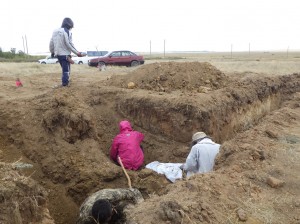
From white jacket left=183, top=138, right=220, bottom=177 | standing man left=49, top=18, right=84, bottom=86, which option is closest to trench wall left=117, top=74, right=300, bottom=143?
standing man left=49, top=18, right=84, bottom=86

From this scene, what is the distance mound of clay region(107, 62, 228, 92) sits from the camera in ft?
30.4

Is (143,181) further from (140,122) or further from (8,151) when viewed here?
(8,151)

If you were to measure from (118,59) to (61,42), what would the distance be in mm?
14852

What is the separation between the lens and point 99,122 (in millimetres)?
7965

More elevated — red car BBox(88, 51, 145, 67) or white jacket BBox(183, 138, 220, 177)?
red car BBox(88, 51, 145, 67)

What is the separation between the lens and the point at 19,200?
422 centimetres

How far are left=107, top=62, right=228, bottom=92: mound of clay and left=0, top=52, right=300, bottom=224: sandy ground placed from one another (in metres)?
0.03

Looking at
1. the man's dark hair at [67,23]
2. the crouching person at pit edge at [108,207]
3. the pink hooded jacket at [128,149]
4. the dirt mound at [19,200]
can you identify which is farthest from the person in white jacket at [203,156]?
the man's dark hair at [67,23]

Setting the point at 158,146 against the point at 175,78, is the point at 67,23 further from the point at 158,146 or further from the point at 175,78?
the point at 158,146

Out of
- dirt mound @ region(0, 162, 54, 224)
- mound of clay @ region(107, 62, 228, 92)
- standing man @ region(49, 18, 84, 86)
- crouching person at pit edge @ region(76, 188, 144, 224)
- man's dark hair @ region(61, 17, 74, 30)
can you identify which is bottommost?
crouching person at pit edge @ region(76, 188, 144, 224)

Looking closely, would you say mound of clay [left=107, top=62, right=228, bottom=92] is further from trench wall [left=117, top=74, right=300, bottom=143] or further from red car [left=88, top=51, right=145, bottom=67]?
red car [left=88, top=51, right=145, bottom=67]

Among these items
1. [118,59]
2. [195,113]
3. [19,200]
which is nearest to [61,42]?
[195,113]

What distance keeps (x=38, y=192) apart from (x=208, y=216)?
239cm

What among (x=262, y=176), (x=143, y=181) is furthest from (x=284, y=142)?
(x=143, y=181)
